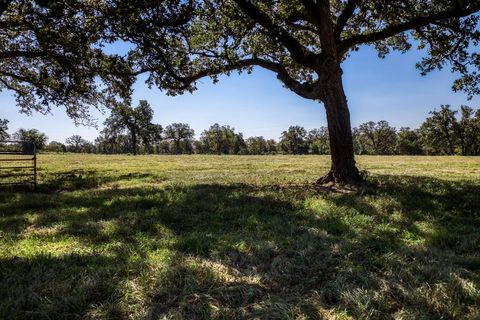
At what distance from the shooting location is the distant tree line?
9794 centimetres

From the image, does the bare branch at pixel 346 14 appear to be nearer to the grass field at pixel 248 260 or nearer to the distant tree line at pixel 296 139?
the grass field at pixel 248 260

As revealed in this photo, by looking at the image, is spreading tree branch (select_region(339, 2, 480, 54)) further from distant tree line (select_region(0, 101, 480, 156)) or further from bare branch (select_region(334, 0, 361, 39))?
distant tree line (select_region(0, 101, 480, 156))

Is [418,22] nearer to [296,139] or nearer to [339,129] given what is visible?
[339,129]

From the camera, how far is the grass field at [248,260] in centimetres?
400

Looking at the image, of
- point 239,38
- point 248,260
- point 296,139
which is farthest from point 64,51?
point 296,139

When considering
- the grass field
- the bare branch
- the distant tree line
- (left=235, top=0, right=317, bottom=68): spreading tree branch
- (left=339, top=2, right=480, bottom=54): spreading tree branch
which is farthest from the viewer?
the distant tree line

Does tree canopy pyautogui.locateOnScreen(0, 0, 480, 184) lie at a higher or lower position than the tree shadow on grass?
higher

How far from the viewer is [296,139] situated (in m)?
164

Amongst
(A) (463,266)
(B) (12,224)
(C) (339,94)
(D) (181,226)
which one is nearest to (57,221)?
(B) (12,224)

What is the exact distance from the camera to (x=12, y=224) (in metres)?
8.34

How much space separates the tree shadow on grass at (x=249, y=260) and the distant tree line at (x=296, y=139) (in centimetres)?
5728

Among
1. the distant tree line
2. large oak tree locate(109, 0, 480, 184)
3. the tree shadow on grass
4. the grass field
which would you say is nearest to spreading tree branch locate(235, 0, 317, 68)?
large oak tree locate(109, 0, 480, 184)

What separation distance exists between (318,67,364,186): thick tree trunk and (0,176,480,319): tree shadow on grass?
3.38 m

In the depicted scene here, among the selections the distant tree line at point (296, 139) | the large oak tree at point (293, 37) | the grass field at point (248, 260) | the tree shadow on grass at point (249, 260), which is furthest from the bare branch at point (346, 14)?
the distant tree line at point (296, 139)
